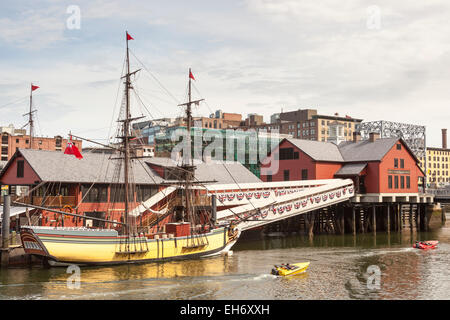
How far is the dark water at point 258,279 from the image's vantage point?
102 feet

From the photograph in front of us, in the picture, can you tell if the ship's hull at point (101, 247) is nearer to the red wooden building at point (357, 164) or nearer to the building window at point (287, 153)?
the red wooden building at point (357, 164)

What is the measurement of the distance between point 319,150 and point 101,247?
Answer: 4019 cm

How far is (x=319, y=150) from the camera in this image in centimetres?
7281

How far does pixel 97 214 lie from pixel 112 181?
143 inches

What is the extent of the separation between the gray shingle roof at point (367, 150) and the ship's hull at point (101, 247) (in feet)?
105

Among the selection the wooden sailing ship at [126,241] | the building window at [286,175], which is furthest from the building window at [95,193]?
the building window at [286,175]

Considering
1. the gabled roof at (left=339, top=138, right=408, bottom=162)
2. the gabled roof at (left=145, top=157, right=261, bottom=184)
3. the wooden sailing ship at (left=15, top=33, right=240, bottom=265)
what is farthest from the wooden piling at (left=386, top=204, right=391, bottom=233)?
the wooden sailing ship at (left=15, top=33, right=240, bottom=265)

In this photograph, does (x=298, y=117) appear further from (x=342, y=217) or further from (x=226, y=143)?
(x=342, y=217)

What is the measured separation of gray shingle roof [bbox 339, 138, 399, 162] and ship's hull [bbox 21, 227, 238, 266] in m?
32.2

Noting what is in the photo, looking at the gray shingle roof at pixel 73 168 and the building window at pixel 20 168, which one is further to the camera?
the building window at pixel 20 168

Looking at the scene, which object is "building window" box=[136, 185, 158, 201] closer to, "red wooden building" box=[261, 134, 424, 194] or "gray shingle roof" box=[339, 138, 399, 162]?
"red wooden building" box=[261, 134, 424, 194]

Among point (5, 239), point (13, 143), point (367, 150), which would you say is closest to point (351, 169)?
point (367, 150)

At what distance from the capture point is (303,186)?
64.1 metres

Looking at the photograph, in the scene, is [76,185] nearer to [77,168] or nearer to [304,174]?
[77,168]
